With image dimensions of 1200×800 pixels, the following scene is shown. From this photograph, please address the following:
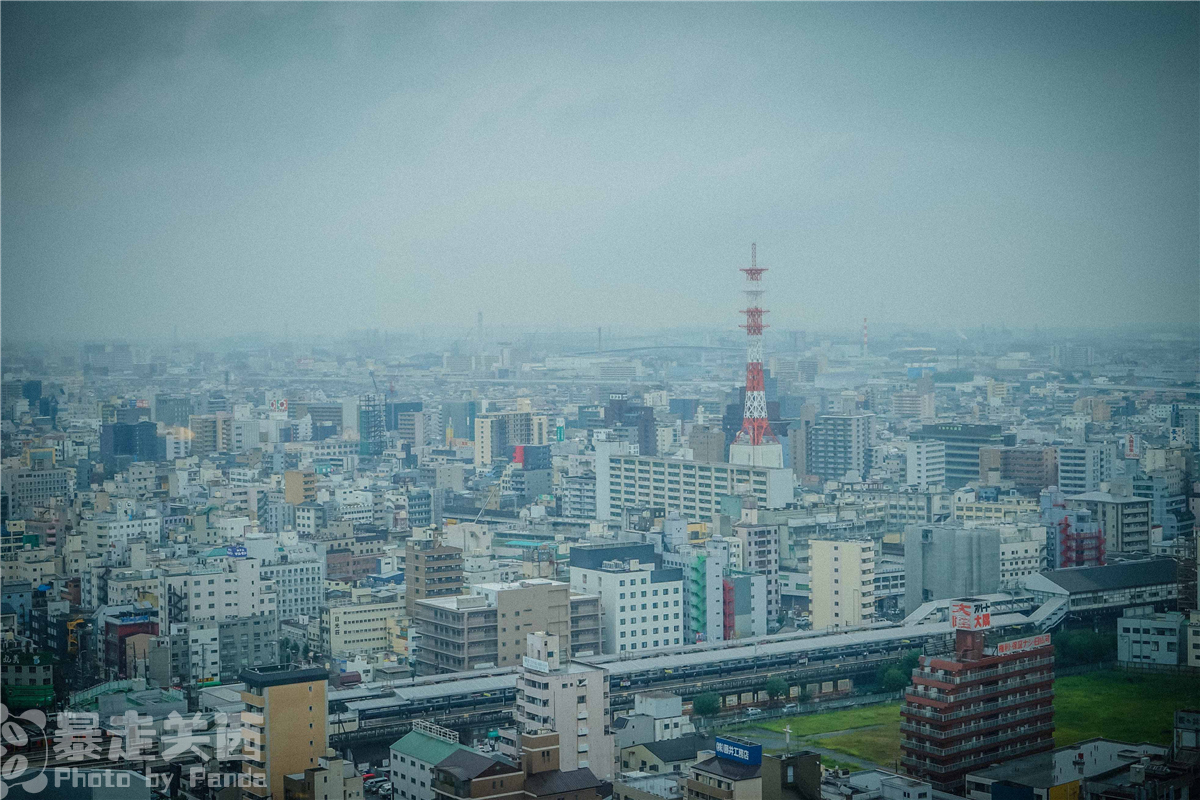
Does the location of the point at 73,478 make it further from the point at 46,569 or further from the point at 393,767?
the point at 393,767

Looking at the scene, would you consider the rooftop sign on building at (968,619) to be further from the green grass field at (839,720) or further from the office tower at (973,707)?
the green grass field at (839,720)

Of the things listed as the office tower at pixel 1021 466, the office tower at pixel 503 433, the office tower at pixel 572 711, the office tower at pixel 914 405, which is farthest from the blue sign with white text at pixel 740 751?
the office tower at pixel 914 405

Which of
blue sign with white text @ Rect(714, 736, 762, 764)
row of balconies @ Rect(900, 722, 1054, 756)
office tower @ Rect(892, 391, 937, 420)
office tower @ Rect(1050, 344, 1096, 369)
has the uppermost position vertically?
office tower @ Rect(1050, 344, 1096, 369)

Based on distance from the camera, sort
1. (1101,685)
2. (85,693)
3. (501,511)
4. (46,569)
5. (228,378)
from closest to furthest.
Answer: (85,693) < (1101,685) < (46,569) < (501,511) < (228,378)

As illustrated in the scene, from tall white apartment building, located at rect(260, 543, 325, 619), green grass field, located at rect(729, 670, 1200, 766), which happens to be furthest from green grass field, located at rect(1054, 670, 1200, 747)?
tall white apartment building, located at rect(260, 543, 325, 619)

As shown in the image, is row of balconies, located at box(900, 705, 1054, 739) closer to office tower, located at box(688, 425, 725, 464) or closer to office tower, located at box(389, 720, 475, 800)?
office tower, located at box(389, 720, 475, 800)

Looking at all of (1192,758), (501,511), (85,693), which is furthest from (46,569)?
(1192,758)
